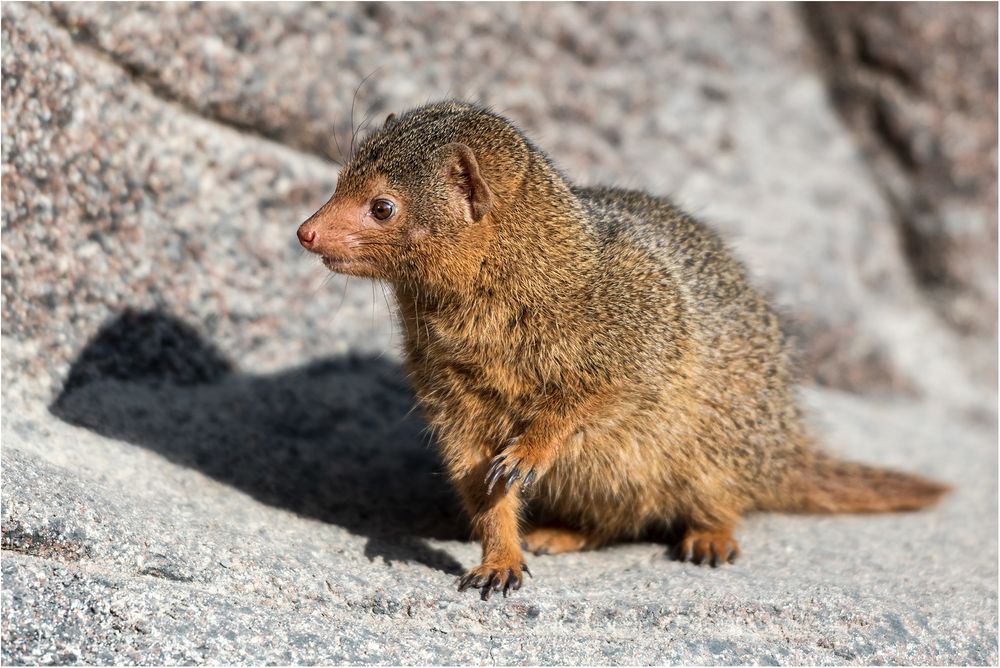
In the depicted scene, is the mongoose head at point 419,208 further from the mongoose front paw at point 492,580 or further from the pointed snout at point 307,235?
the mongoose front paw at point 492,580

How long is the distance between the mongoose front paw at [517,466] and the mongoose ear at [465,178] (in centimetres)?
104

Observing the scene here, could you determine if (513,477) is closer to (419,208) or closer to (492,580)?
(492,580)

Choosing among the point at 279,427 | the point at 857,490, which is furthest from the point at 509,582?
the point at 857,490

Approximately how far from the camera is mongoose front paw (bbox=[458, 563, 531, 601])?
4695mm

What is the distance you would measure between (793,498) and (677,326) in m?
1.56

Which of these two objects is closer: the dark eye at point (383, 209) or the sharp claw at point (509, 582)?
the sharp claw at point (509, 582)

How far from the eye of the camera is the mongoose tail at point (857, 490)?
612 centimetres

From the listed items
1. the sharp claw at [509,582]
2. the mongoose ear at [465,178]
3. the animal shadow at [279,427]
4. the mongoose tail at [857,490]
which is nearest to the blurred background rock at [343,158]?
the animal shadow at [279,427]

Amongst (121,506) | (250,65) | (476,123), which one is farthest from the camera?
(250,65)

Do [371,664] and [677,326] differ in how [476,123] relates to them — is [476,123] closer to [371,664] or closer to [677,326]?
[677,326]

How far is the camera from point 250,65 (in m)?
6.60

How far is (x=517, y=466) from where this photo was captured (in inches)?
187

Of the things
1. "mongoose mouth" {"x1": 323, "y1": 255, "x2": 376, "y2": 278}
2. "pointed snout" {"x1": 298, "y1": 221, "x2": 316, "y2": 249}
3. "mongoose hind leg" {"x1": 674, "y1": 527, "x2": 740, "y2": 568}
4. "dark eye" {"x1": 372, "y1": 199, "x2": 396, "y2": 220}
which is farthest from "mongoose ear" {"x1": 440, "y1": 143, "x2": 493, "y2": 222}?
"mongoose hind leg" {"x1": 674, "y1": 527, "x2": 740, "y2": 568}

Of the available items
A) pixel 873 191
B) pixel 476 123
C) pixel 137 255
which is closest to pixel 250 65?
pixel 137 255
